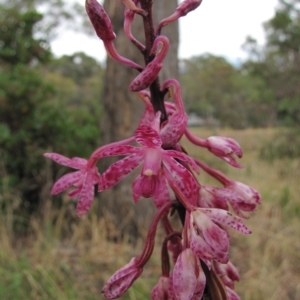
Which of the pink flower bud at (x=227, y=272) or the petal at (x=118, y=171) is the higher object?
the petal at (x=118, y=171)

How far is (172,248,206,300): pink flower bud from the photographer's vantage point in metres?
0.61

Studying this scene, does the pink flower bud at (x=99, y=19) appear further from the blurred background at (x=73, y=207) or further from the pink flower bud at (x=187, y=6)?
the blurred background at (x=73, y=207)

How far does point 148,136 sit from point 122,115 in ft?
9.80

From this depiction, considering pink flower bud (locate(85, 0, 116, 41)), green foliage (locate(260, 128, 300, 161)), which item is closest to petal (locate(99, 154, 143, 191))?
pink flower bud (locate(85, 0, 116, 41))

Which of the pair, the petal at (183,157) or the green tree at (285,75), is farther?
the green tree at (285,75)

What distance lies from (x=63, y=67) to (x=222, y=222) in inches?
774

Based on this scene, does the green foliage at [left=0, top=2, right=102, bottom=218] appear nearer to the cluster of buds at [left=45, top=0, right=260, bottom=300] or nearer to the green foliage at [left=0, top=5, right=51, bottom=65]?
the green foliage at [left=0, top=5, right=51, bottom=65]

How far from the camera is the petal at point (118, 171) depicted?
0.69 m

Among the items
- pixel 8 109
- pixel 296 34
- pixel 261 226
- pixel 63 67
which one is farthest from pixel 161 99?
pixel 63 67

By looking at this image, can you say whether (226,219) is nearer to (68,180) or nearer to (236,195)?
(236,195)

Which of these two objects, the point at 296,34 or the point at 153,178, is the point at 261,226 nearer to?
the point at 153,178

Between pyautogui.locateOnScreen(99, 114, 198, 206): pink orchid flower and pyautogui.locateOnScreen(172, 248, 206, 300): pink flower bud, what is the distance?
10cm

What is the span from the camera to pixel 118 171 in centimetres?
70

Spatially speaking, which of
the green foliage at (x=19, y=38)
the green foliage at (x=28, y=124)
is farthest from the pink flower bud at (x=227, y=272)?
the green foliage at (x=19, y=38)
